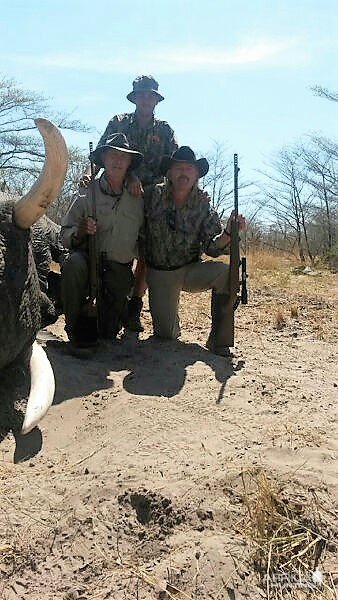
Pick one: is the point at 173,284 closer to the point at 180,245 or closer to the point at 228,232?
the point at 180,245

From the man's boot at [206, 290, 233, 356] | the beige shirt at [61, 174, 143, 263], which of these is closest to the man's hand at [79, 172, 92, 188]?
the beige shirt at [61, 174, 143, 263]

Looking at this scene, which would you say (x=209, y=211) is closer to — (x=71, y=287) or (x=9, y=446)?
(x=71, y=287)

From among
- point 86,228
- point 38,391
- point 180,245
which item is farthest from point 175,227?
point 38,391

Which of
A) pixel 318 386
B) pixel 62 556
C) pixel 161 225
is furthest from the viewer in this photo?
pixel 161 225

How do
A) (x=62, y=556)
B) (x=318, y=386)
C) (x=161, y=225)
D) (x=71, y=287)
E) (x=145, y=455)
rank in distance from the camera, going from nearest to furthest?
(x=62, y=556) < (x=145, y=455) < (x=318, y=386) < (x=71, y=287) < (x=161, y=225)

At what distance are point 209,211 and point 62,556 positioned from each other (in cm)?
347

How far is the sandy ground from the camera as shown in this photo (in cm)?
229

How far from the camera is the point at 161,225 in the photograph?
5188 mm

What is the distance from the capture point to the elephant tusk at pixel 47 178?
284 cm

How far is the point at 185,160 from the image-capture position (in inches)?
197

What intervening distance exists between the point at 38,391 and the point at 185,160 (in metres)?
2.63

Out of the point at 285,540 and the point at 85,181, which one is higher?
the point at 85,181

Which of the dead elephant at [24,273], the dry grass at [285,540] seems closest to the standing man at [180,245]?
the dead elephant at [24,273]

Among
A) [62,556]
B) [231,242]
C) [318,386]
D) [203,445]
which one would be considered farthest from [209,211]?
[62,556]
